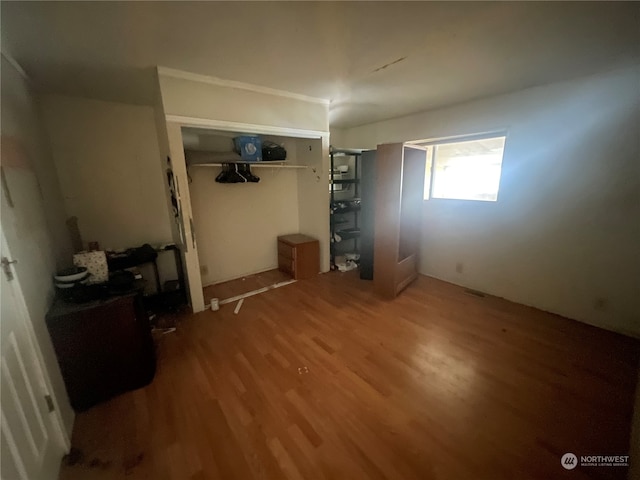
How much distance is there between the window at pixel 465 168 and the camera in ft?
9.62

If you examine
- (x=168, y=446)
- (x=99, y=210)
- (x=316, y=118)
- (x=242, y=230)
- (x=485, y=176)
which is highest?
(x=316, y=118)

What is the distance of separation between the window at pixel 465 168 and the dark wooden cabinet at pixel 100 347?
362 centimetres

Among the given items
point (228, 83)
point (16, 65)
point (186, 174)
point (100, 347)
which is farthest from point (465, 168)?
point (16, 65)

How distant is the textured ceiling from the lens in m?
1.32

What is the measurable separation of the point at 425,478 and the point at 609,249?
103 inches

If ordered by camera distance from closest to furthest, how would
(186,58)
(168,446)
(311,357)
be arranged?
(168,446) < (186,58) < (311,357)

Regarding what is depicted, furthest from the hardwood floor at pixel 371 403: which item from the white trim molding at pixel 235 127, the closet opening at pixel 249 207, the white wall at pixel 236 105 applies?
the white wall at pixel 236 105

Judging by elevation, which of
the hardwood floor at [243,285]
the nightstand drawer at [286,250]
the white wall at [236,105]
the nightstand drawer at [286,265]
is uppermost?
the white wall at [236,105]

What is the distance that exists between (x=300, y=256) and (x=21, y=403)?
271cm

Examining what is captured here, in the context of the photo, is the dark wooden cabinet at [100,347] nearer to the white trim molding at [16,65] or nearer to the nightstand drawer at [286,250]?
the white trim molding at [16,65]

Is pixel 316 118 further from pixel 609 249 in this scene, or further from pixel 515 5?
pixel 609 249

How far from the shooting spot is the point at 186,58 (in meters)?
1.86

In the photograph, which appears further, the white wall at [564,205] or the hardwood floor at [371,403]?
the white wall at [564,205]

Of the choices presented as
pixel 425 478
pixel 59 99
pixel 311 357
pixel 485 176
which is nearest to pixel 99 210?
pixel 59 99
